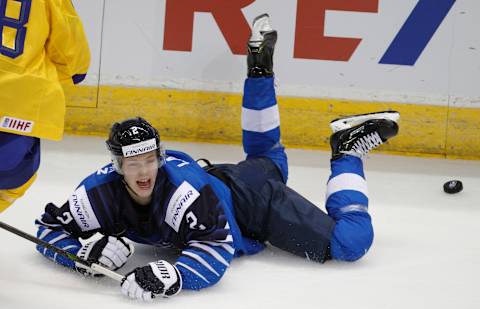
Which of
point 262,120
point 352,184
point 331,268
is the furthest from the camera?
point 262,120

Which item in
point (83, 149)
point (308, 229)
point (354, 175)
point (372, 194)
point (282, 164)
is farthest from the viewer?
point (83, 149)

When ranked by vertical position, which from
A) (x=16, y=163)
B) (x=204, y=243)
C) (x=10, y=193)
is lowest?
(x=204, y=243)

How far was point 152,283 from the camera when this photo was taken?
2580 mm

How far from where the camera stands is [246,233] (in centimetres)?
307

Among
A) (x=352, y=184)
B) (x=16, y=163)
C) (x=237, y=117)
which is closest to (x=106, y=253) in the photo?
(x=16, y=163)

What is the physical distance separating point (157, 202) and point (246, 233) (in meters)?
0.40

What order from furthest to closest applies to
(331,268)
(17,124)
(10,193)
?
(331,268) → (10,193) → (17,124)

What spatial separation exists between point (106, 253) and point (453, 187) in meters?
1.74

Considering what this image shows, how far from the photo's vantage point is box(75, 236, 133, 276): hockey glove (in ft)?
9.04

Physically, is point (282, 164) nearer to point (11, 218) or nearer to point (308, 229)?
point (308, 229)

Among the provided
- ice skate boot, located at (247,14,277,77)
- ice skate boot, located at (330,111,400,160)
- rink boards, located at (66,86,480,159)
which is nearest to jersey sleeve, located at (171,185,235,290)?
ice skate boot, located at (330,111,400,160)

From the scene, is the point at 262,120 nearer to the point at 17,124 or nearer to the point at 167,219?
the point at 167,219

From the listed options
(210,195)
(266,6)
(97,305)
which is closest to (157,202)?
(210,195)

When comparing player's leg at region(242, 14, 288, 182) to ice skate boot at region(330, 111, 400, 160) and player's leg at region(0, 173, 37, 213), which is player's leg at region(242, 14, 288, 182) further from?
player's leg at region(0, 173, 37, 213)
